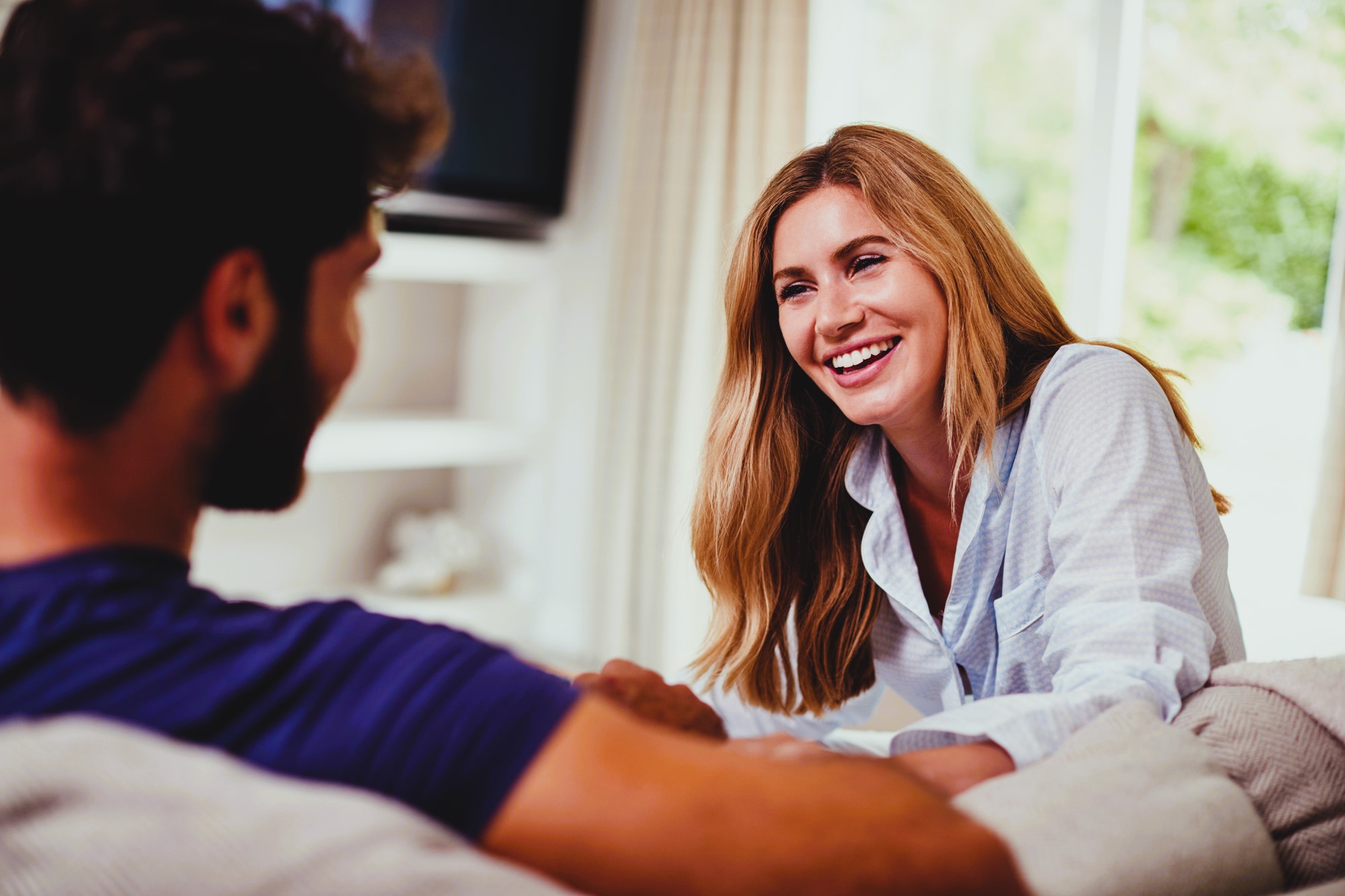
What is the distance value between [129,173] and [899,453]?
3.79 ft

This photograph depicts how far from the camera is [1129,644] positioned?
981 mm

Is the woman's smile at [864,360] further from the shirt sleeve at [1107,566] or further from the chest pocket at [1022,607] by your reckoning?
the chest pocket at [1022,607]

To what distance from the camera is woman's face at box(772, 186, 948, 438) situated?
4.67 ft

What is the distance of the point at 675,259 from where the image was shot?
120 inches

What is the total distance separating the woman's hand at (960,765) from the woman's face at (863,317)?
1.91 feet

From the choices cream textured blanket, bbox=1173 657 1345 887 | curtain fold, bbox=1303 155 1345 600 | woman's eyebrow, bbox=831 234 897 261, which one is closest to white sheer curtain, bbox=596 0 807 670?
curtain fold, bbox=1303 155 1345 600

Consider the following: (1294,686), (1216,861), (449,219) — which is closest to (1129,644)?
(1294,686)

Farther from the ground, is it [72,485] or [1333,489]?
[72,485]

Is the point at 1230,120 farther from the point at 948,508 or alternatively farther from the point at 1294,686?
the point at 1294,686

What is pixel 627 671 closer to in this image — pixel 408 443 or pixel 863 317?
pixel 863 317

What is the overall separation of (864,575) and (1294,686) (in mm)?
690

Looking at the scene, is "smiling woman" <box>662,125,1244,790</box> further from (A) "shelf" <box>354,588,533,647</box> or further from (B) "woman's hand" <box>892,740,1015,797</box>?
(A) "shelf" <box>354,588,533,647</box>

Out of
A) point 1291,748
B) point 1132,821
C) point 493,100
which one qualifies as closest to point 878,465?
point 1291,748

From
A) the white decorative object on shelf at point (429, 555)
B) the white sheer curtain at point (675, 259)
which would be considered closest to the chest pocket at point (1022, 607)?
the white sheer curtain at point (675, 259)
